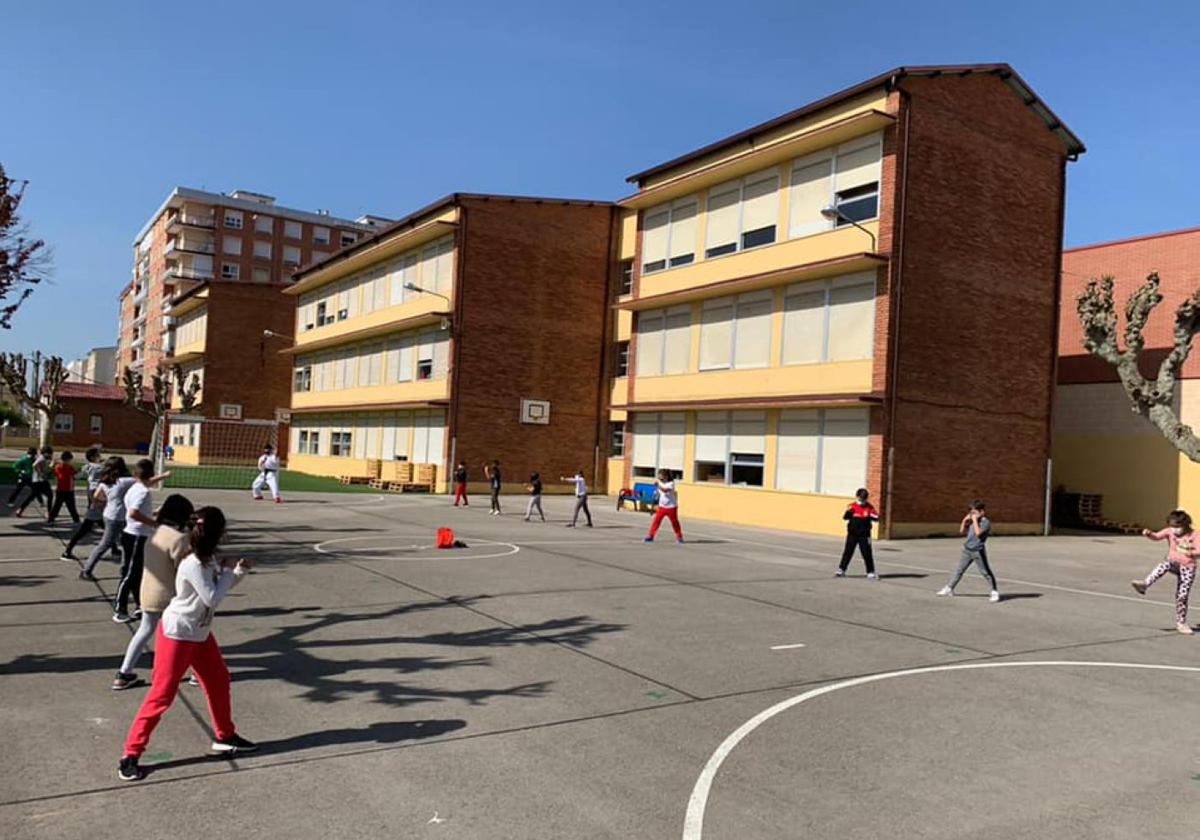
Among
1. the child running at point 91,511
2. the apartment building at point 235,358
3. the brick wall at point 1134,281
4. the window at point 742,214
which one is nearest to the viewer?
the child running at point 91,511

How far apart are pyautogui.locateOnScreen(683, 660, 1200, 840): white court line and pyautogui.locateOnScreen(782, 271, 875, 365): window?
1587 cm

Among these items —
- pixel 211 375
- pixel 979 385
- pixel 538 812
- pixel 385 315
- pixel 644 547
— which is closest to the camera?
pixel 538 812

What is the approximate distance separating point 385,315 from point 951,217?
26.8m

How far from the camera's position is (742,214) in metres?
29.7

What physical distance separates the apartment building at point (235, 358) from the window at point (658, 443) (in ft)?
111

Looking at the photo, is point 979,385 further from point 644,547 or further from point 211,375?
point 211,375

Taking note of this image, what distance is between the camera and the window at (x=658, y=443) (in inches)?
1251

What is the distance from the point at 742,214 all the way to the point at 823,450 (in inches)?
328

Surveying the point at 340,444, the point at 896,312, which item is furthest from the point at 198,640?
the point at 340,444

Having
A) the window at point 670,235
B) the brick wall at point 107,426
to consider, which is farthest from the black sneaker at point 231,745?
the brick wall at point 107,426

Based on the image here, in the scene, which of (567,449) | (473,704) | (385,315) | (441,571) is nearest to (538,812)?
(473,704)

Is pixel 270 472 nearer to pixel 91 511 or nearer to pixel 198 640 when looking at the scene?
pixel 91 511

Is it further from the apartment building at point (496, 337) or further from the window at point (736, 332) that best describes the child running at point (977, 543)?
the apartment building at point (496, 337)

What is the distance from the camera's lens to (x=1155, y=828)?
17.0 feet
